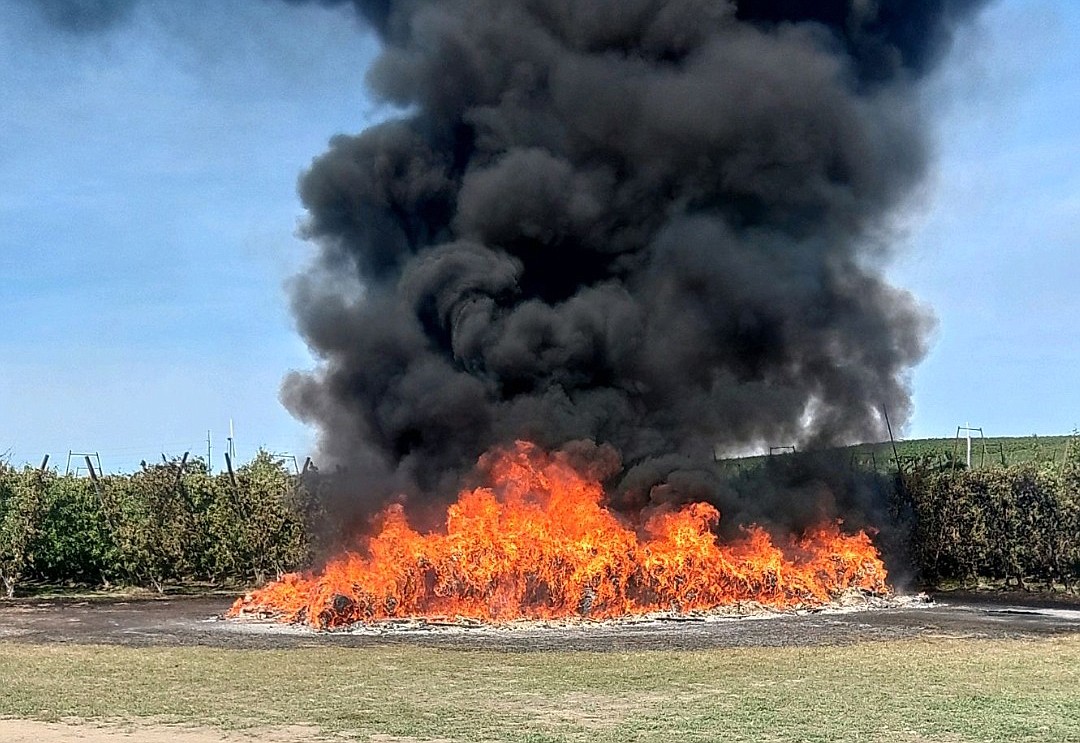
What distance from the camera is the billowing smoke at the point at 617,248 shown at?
26.5 metres

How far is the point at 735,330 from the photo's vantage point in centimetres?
2795

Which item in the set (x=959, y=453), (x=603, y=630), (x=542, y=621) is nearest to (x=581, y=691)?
(x=603, y=630)

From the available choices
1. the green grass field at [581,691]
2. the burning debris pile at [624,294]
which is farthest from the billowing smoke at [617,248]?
the green grass field at [581,691]

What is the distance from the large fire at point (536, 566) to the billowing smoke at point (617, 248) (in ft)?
3.67

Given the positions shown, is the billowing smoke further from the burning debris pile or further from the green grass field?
the green grass field

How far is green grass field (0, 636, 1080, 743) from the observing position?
1248cm

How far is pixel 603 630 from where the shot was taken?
74.4 ft

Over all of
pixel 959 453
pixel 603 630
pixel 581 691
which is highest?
pixel 959 453

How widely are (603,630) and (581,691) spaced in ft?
25.1

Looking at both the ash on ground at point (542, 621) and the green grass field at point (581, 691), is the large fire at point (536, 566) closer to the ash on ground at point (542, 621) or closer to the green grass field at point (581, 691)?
the ash on ground at point (542, 621)

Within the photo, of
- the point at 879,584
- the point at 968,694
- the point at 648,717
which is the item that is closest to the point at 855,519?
the point at 879,584

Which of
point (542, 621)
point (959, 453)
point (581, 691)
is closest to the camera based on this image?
point (581, 691)

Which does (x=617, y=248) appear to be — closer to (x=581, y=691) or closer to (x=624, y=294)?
(x=624, y=294)

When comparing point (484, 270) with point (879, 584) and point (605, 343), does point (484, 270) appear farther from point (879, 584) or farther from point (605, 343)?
point (879, 584)
